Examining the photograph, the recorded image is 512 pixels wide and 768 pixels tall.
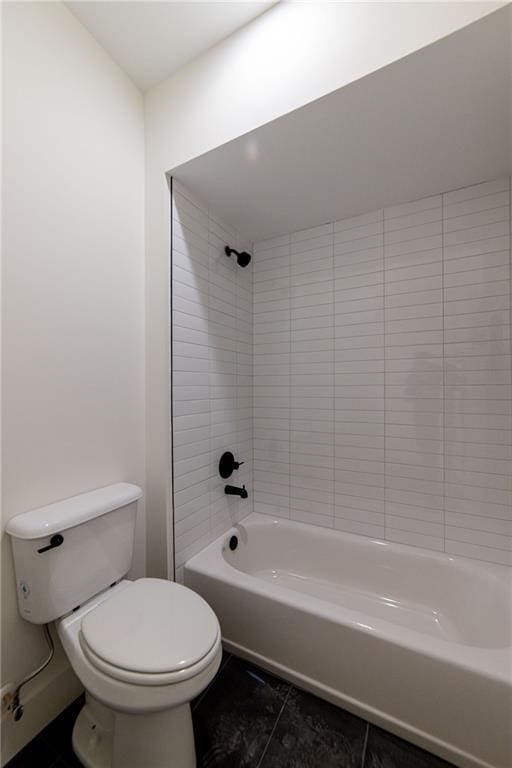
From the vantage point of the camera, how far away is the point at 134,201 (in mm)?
1425

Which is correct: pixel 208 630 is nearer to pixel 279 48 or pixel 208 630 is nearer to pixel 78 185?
pixel 78 185

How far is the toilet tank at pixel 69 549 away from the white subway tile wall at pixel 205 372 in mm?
296

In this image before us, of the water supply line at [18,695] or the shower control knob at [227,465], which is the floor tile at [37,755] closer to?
the water supply line at [18,695]

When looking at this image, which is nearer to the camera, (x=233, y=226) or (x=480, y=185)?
(x=480, y=185)

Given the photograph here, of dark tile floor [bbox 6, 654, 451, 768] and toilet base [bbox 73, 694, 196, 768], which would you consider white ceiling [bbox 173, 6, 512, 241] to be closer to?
toilet base [bbox 73, 694, 196, 768]

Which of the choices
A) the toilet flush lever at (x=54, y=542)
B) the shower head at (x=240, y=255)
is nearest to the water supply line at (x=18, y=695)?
the toilet flush lever at (x=54, y=542)

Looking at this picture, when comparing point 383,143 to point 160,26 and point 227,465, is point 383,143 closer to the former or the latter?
point 160,26

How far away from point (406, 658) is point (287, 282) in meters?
1.87

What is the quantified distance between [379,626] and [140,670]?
81 cm

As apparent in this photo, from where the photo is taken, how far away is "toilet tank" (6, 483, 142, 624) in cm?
96

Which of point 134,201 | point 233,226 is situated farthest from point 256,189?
point 134,201

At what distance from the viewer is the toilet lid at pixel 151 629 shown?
32.8 inches

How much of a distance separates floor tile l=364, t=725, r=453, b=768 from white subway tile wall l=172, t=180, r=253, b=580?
92 centimetres

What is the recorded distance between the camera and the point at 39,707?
3.50 feet
